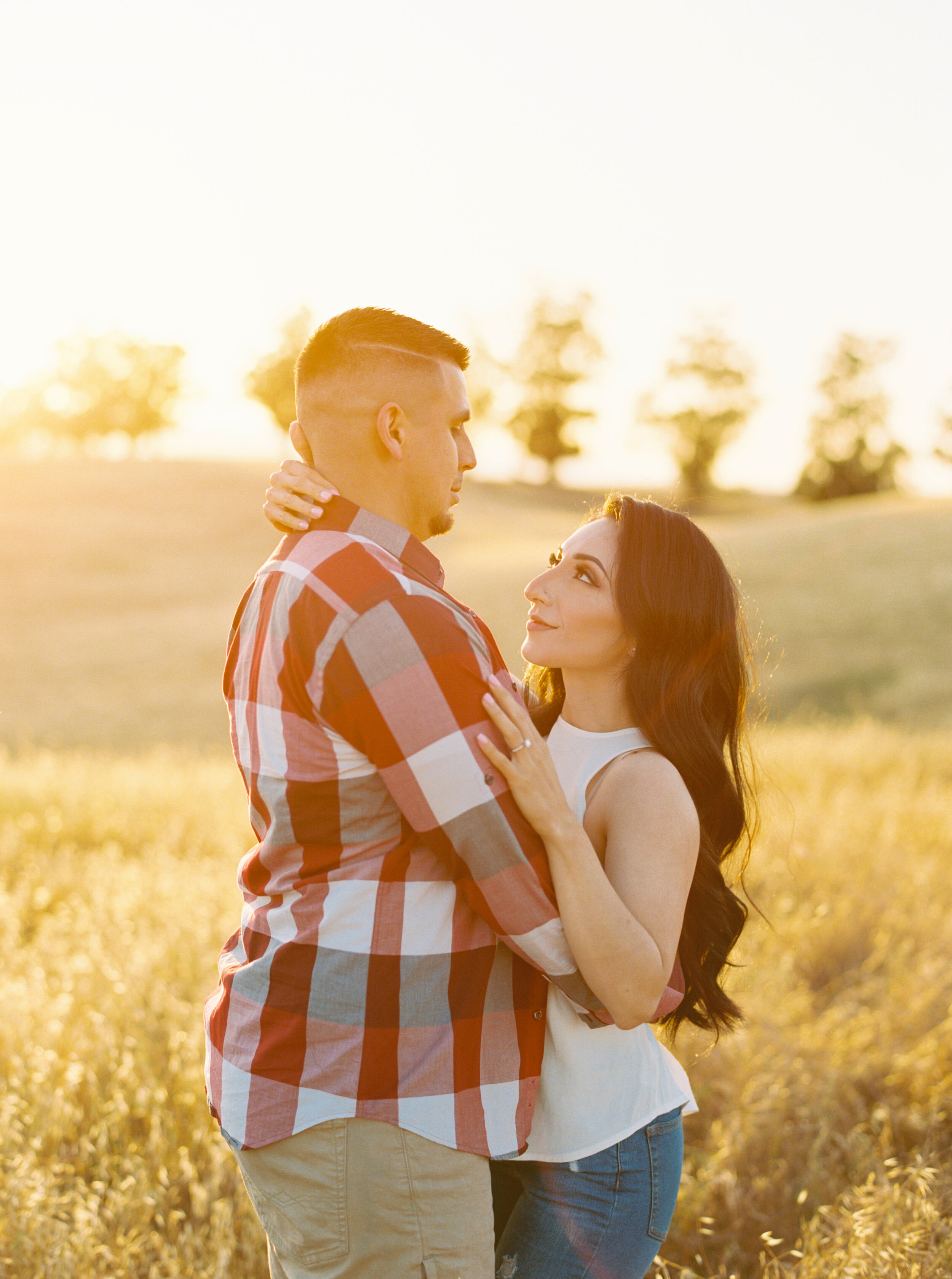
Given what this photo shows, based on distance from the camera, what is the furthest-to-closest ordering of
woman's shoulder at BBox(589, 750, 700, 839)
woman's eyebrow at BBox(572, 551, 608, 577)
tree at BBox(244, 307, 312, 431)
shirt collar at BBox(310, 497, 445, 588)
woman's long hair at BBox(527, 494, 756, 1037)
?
tree at BBox(244, 307, 312, 431)
woman's eyebrow at BBox(572, 551, 608, 577)
woman's long hair at BBox(527, 494, 756, 1037)
woman's shoulder at BBox(589, 750, 700, 839)
shirt collar at BBox(310, 497, 445, 588)

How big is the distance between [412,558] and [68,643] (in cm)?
2900

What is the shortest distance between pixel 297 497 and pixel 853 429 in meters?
80.4

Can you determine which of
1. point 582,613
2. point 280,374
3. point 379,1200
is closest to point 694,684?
point 582,613

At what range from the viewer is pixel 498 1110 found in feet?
6.14

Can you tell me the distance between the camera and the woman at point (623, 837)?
5.96 ft

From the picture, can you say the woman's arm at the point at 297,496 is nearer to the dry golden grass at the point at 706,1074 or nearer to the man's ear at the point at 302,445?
the man's ear at the point at 302,445

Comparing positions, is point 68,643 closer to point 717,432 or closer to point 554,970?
point 554,970

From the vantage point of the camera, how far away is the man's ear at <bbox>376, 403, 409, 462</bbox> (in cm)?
195

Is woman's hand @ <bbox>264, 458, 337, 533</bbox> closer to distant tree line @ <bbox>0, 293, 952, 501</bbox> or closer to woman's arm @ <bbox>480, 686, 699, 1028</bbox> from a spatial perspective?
woman's arm @ <bbox>480, 686, 699, 1028</bbox>

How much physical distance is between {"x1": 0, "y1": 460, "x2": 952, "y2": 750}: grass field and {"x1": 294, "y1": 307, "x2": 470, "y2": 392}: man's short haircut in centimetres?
132

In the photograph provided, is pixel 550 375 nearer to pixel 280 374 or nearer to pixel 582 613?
pixel 280 374

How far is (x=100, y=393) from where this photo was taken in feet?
275

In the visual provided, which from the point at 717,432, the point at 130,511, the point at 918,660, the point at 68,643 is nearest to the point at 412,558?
the point at 918,660

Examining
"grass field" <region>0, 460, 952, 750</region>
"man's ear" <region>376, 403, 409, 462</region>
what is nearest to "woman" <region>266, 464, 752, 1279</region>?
"man's ear" <region>376, 403, 409, 462</region>
